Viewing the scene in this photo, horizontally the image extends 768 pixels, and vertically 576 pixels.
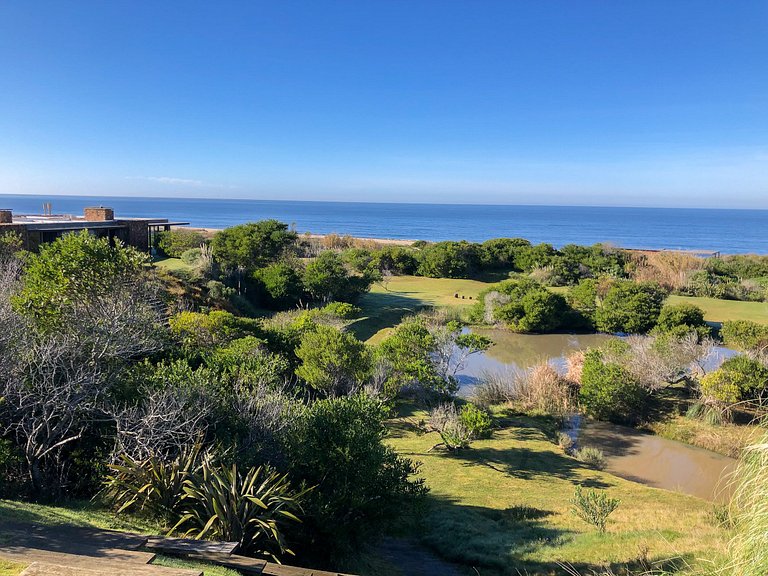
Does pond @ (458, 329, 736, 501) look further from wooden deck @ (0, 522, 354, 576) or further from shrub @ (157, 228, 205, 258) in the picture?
shrub @ (157, 228, 205, 258)

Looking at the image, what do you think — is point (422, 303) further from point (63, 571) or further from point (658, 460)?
point (63, 571)

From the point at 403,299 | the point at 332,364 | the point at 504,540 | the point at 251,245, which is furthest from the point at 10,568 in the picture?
the point at 251,245

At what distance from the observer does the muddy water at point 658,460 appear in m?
13.6

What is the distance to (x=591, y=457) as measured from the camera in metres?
14.3

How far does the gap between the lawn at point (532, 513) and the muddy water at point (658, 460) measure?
48.2 inches

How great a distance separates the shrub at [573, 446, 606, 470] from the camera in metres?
14.2

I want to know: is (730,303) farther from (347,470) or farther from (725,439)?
(347,470)

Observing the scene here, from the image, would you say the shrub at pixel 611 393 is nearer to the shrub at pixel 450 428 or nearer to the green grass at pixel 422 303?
the shrub at pixel 450 428

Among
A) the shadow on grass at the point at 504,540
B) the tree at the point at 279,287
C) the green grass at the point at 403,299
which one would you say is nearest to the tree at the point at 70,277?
the shadow on grass at the point at 504,540

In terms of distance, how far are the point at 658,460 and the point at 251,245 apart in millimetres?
27204

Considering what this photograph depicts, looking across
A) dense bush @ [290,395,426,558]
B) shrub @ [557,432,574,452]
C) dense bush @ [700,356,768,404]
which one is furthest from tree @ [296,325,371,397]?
dense bush @ [700,356,768,404]

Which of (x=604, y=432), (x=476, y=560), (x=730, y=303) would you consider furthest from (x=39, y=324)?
(x=730, y=303)

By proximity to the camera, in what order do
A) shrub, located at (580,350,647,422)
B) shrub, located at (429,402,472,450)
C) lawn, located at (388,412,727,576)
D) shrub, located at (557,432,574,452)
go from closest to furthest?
lawn, located at (388,412,727,576) < shrub, located at (429,402,472,450) < shrub, located at (557,432,574,452) < shrub, located at (580,350,647,422)

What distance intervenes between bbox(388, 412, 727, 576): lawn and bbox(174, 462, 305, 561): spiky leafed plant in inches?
136
